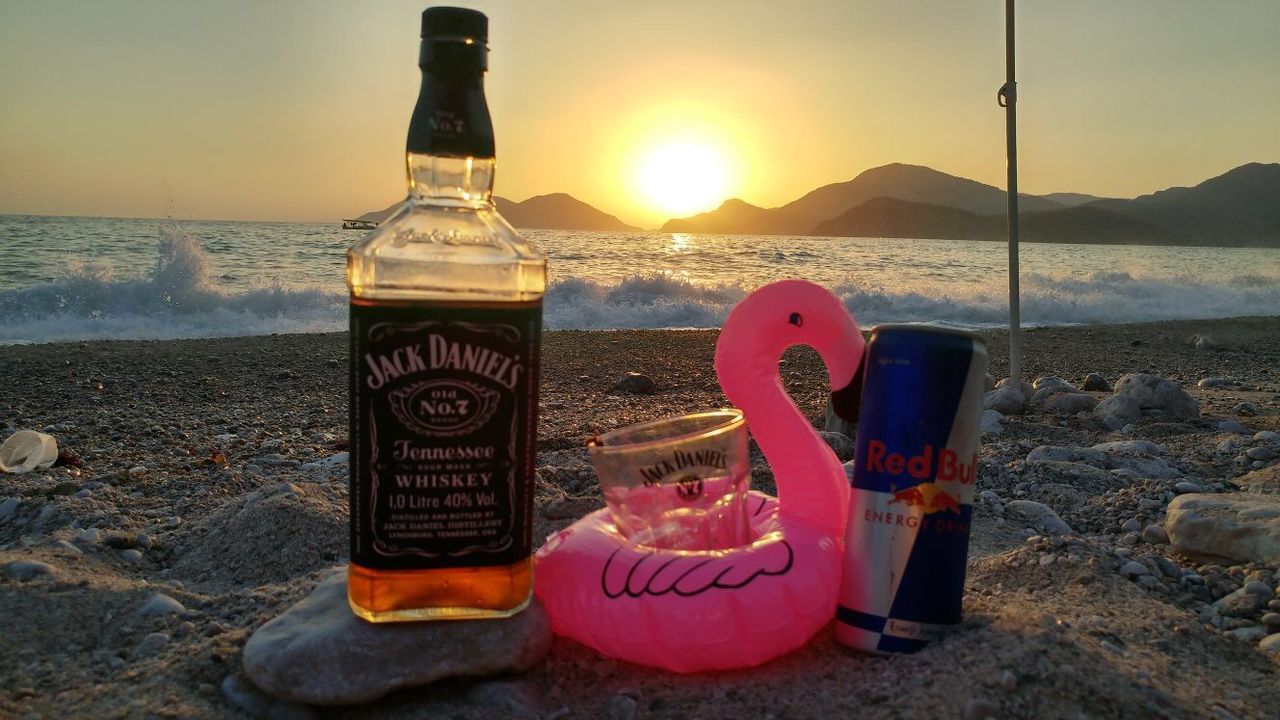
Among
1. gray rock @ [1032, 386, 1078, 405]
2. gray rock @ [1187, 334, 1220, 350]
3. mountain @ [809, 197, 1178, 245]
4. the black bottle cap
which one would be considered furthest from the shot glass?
mountain @ [809, 197, 1178, 245]

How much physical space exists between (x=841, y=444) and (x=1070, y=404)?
240cm

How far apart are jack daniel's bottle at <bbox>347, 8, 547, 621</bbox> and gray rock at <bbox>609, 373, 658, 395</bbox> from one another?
5.38m

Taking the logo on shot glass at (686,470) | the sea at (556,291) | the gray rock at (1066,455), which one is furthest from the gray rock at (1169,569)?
the sea at (556,291)

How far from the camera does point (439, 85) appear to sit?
75.3 inches

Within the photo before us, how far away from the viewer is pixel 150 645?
2.39 meters

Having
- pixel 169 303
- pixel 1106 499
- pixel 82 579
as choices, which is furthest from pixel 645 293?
pixel 82 579

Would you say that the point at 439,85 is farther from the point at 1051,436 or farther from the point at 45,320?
the point at 45,320

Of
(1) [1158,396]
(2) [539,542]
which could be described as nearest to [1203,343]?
(1) [1158,396]

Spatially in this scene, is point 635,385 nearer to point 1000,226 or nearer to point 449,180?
point 449,180

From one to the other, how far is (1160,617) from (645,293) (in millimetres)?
15128

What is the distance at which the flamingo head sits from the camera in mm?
2475

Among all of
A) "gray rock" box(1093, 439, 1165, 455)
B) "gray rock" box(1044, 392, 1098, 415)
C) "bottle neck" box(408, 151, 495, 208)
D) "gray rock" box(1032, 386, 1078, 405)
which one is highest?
"bottle neck" box(408, 151, 495, 208)

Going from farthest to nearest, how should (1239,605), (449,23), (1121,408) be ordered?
(1121,408), (1239,605), (449,23)

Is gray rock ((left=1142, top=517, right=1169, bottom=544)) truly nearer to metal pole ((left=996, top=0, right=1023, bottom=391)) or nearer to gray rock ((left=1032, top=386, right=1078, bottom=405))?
metal pole ((left=996, top=0, right=1023, bottom=391))
